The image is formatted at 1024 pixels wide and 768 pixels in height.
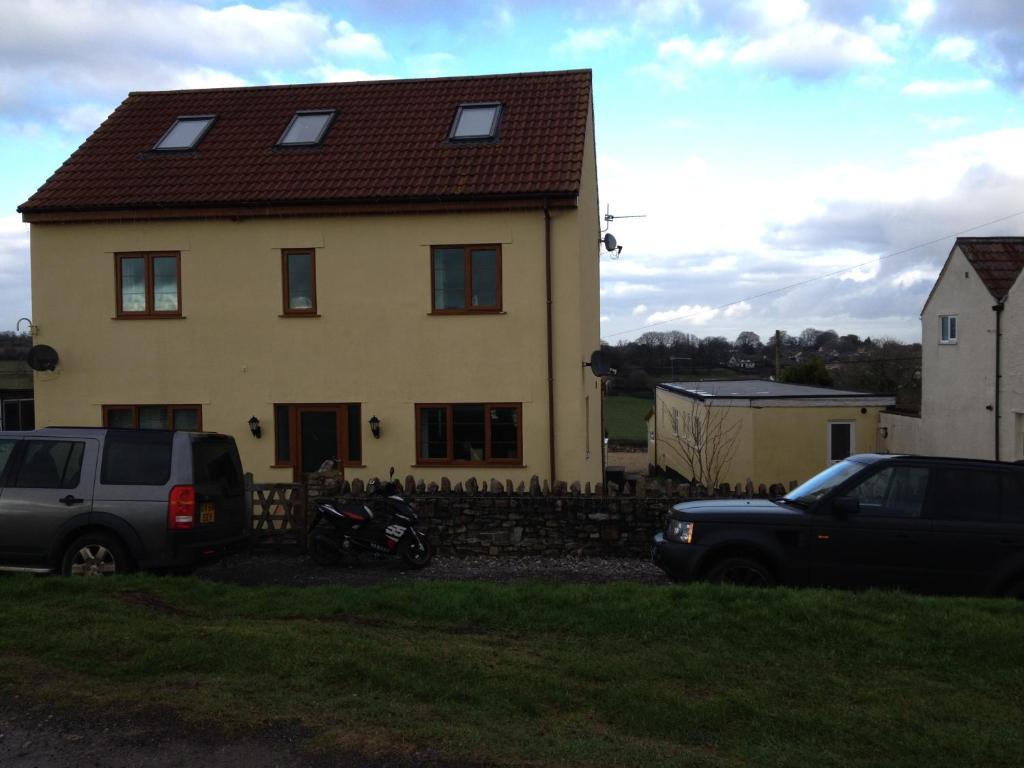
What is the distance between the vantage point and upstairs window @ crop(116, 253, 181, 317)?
1752 cm

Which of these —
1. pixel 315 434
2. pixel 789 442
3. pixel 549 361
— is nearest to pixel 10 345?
pixel 315 434

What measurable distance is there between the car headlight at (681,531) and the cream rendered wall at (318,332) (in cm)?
680

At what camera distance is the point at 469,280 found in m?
16.9

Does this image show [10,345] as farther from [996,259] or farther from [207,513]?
[996,259]

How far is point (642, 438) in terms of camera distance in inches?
2148

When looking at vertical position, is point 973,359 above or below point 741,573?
above

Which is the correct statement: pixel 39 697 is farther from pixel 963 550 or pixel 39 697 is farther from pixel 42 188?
pixel 42 188

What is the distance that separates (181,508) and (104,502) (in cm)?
83

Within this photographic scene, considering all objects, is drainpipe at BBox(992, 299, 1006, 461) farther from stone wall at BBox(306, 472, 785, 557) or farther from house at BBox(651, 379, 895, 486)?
stone wall at BBox(306, 472, 785, 557)

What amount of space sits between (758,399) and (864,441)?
3.97 m

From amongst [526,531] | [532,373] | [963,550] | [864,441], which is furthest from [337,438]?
[864,441]

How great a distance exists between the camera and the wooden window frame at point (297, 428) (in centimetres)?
1714

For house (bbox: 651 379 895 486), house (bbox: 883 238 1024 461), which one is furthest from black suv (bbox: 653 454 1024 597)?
house (bbox: 651 379 895 486)

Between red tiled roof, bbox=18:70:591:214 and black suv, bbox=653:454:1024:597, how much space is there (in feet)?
27.6
